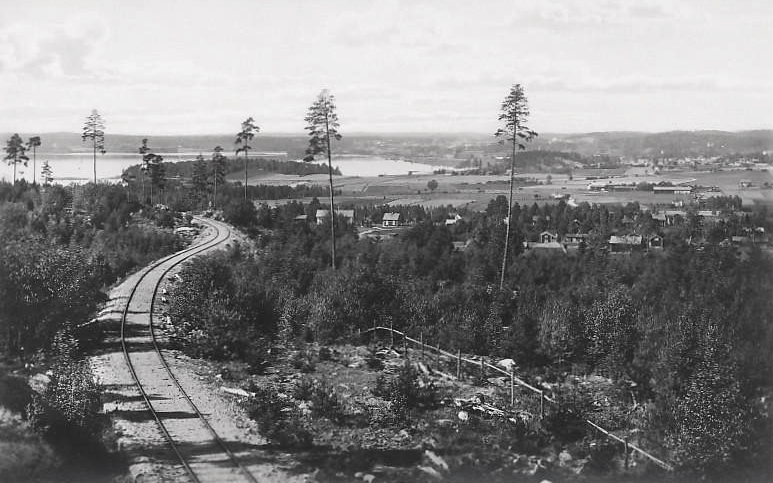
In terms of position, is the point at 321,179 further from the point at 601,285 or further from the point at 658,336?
the point at 658,336

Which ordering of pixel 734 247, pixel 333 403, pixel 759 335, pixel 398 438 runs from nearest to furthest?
pixel 398 438 < pixel 333 403 < pixel 759 335 < pixel 734 247

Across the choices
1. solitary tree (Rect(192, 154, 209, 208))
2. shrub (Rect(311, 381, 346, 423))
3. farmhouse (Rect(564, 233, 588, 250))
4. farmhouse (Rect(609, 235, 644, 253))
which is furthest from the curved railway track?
farmhouse (Rect(564, 233, 588, 250))

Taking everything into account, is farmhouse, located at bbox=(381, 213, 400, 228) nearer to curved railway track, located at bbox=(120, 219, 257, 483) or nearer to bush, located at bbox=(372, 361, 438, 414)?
curved railway track, located at bbox=(120, 219, 257, 483)

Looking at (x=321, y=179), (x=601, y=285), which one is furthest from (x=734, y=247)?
(x=321, y=179)

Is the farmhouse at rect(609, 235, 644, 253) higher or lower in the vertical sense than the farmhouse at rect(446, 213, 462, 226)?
lower

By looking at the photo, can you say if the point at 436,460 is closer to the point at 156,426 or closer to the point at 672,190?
the point at 156,426
